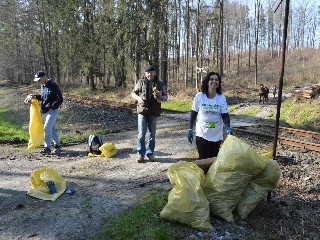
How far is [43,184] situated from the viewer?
4691mm

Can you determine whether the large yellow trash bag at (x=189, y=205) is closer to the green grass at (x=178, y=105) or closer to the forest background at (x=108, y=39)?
the green grass at (x=178, y=105)

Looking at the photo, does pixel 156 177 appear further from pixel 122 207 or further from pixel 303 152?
pixel 303 152

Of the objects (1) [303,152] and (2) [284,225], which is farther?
(1) [303,152]

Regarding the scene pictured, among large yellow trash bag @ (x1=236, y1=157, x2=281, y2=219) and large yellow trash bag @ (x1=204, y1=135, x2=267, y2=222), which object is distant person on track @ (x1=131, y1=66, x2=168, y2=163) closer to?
large yellow trash bag @ (x1=204, y1=135, x2=267, y2=222)

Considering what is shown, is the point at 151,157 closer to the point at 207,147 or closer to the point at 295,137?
the point at 207,147

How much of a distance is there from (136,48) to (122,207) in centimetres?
1935

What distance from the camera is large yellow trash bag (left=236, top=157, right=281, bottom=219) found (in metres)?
4.00

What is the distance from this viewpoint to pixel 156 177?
212 inches

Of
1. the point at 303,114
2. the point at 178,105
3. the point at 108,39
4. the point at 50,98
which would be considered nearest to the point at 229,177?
the point at 50,98

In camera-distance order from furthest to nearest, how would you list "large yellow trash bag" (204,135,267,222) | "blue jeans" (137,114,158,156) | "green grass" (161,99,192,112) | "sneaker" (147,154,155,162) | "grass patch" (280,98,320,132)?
"green grass" (161,99,192,112)
"grass patch" (280,98,320,132)
"sneaker" (147,154,155,162)
"blue jeans" (137,114,158,156)
"large yellow trash bag" (204,135,267,222)

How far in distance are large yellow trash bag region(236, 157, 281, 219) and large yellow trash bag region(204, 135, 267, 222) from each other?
188 millimetres

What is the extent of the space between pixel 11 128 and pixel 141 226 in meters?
10.2

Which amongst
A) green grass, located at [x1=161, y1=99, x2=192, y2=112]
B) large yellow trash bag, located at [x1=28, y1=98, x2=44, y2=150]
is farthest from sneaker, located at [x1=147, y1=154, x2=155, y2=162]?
green grass, located at [x1=161, y1=99, x2=192, y2=112]

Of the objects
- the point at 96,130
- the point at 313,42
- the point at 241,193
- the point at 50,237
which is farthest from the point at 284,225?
the point at 313,42
